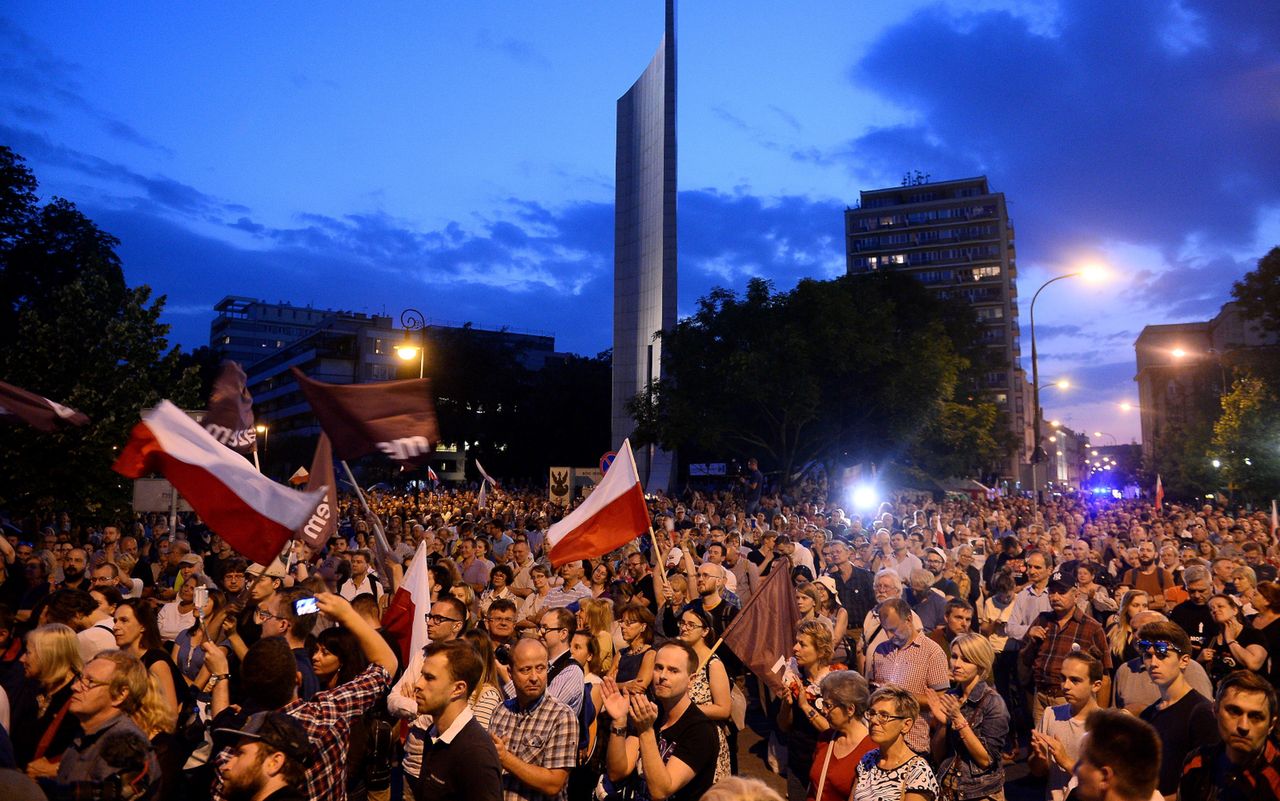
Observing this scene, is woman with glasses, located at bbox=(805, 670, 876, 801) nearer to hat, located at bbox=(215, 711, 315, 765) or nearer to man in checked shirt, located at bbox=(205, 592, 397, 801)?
man in checked shirt, located at bbox=(205, 592, 397, 801)

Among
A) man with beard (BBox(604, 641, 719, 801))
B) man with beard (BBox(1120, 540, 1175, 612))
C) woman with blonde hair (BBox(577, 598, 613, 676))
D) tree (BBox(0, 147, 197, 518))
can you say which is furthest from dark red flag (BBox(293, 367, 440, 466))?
tree (BBox(0, 147, 197, 518))

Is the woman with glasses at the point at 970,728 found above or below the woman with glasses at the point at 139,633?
below

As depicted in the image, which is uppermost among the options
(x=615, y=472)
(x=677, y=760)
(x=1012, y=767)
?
(x=615, y=472)

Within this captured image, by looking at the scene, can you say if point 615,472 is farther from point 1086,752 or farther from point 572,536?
point 1086,752

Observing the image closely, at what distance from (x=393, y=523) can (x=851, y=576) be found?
9859 millimetres

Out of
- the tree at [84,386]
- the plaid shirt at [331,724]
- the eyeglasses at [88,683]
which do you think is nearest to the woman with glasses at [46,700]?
the eyeglasses at [88,683]

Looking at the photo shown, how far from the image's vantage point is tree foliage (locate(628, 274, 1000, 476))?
37094mm

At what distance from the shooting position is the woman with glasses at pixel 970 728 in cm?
521

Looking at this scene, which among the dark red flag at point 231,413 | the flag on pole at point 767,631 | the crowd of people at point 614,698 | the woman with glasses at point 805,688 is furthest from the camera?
the dark red flag at point 231,413

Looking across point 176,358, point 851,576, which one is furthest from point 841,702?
point 176,358

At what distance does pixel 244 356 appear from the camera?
134 metres

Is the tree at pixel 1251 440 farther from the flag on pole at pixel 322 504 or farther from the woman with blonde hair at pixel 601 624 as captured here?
the woman with blonde hair at pixel 601 624

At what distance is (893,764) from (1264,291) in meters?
47.1

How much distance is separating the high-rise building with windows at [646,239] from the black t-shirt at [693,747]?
166 feet
